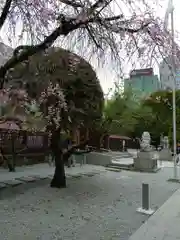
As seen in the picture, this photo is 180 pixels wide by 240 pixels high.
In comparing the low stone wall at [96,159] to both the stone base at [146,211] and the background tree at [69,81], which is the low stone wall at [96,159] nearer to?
the background tree at [69,81]

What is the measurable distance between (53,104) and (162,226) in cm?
488

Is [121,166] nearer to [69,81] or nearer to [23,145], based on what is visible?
[23,145]

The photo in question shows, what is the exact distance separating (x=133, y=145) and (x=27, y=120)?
4519 cm

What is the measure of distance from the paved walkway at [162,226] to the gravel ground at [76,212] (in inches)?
8.2

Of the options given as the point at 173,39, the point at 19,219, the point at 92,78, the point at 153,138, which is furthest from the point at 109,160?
the point at 153,138

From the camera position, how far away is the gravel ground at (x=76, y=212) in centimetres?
651

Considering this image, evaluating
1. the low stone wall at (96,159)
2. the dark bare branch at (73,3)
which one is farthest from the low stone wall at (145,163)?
the dark bare branch at (73,3)

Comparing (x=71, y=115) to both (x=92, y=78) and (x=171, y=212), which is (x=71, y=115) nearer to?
(x=92, y=78)

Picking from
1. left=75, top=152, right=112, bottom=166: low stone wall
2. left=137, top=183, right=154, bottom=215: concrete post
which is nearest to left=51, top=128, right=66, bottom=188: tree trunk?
left=137, top=183, right=154, bottom=215: concrete post

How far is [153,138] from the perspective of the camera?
159 ft

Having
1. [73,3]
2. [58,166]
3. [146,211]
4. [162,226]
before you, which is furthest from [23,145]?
[73,3]

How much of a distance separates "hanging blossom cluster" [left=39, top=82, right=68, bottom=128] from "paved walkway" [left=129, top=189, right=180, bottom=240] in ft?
13.3

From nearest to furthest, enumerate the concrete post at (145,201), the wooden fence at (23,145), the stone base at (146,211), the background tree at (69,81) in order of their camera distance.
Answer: the stone base at (146,211), the concrete post at (145,201), the background tree at (69,81), the wooden fence at (23,145)

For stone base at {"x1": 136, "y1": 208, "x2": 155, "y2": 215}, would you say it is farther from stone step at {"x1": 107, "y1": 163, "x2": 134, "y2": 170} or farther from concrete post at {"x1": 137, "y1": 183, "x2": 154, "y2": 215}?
stone step at {"x1": 107, "y1": 163, "x2": 134, "y2": 170}
